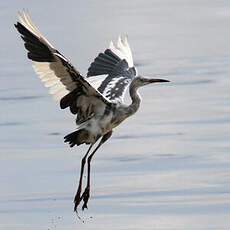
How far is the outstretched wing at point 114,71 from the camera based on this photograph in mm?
14055

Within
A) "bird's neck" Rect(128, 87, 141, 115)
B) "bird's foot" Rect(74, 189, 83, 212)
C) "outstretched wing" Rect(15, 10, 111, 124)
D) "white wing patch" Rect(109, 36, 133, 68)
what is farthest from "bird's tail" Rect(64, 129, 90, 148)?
"white wing patch" Rect(109, 36, 133, 68)

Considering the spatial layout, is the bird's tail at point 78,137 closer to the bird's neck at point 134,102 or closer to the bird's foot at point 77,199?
the bird's neck at point 134,102

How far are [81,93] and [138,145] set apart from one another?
2656 millimetres

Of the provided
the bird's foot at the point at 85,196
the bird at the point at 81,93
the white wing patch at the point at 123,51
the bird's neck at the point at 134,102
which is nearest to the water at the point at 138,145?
the bird's foot at the point at 85,196

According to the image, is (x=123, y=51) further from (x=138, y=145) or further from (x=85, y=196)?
(x=85, y=196)

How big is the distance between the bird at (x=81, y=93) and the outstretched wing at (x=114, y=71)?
0.01 m

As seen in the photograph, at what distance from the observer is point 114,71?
49.3 feet

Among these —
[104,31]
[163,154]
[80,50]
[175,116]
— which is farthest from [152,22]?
[163,154]

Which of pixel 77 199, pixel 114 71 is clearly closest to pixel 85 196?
pixel 77 199

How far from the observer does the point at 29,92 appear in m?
18.8

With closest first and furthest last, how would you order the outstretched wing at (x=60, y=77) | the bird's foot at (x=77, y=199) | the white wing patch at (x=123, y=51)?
the outstretched wing at (x=60, y=77), the bird's foot at (x=77, y=199), the white wing patch at (x=123, y=51)

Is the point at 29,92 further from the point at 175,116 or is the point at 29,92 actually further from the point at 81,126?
the point at 81,126

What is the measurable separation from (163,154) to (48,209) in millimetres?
2334

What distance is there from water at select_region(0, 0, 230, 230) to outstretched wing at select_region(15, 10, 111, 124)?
37.5 inches
